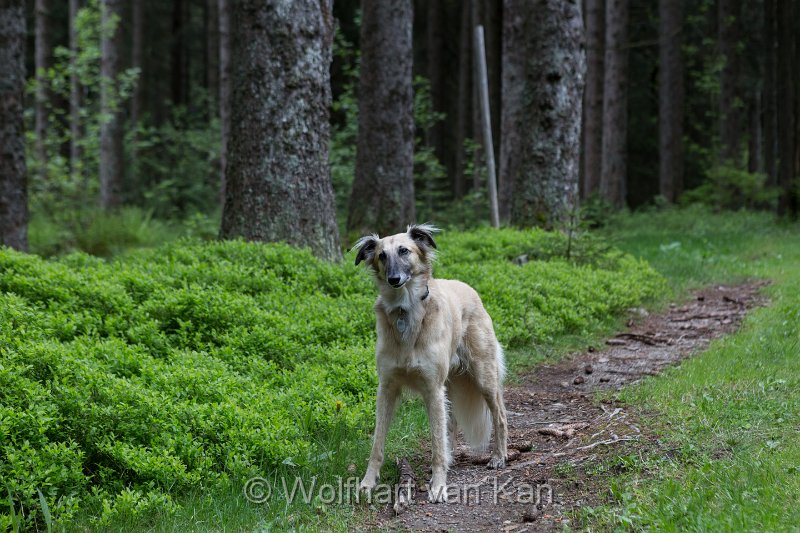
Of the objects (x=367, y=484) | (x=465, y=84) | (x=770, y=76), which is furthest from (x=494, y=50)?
(x=367, y=484)

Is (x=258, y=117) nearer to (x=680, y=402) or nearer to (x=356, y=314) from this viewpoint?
(x=356, y=314)

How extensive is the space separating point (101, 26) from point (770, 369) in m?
18.3

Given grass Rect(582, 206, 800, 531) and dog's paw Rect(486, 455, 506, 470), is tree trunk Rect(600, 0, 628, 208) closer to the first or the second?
grass Rect(582, 206, 800, 531)

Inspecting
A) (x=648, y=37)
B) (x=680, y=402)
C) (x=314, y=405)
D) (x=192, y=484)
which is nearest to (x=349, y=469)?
(x=314, y=405)

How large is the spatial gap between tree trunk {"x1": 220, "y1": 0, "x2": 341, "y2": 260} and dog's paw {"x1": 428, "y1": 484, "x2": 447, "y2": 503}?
5.13m

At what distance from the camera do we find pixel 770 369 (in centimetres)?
667

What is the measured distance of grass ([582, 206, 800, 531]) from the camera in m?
3.99

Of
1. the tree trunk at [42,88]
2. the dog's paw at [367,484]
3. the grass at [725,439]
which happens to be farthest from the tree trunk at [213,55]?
the dog's paw at [367,484]

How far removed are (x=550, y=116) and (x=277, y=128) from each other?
5740 millimetres

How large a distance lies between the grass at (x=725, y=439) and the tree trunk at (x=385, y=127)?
662 centimetres

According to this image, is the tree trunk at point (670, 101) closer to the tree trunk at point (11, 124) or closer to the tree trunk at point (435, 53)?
the tree trunk at point (435, 53)

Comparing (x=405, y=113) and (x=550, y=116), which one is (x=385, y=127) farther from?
(x=550, y=116)

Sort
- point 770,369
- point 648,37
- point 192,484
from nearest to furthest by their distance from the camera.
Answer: point 192,484 → point 770,369 → point 648,37

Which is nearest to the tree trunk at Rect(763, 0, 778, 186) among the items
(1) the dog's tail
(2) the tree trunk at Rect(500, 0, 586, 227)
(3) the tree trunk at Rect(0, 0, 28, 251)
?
(2) the tree trunk at Rect(500, 0, 586, 227)
